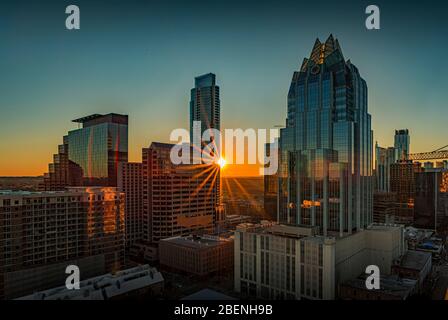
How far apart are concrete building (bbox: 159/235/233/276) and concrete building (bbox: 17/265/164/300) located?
11.1 ft

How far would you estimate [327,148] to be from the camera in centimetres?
1612

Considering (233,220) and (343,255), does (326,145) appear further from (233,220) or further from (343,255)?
(233,220)

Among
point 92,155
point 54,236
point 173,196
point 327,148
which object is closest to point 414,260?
point 327,148

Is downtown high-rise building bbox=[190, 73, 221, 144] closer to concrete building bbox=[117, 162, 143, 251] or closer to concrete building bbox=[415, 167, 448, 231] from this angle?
concrete building bbox=[117, 162, 143, 251]

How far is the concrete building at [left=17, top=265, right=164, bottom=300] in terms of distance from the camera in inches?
379

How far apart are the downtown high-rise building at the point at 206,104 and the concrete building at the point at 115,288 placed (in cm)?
2961

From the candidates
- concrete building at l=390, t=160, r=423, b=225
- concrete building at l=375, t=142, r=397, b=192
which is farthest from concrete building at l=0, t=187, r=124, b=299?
concrete building at l=375, t=142, r=397, b=192

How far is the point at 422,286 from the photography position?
1436 cm

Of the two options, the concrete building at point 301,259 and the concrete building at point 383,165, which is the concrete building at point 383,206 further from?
the concrete building at point 301,259

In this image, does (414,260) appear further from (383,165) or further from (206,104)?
(206,104)

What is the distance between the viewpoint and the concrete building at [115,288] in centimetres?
963

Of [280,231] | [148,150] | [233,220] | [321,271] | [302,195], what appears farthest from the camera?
[233,220]

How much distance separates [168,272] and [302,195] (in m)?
8.35
